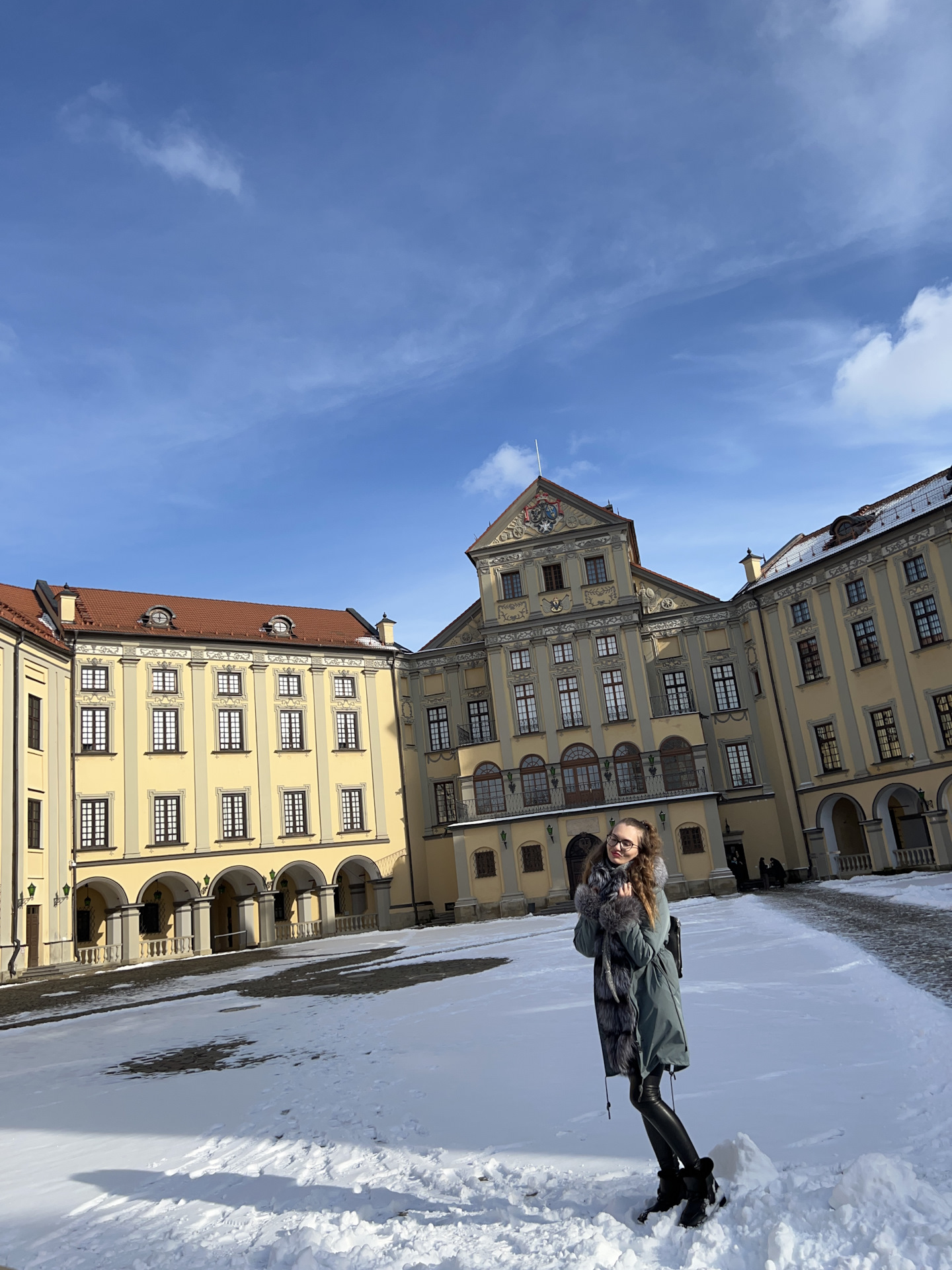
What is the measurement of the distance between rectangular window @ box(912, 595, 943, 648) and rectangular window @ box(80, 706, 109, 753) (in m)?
32.5

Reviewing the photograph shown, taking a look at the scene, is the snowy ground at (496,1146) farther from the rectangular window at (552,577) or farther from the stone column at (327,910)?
the rectangular window at (552,577)

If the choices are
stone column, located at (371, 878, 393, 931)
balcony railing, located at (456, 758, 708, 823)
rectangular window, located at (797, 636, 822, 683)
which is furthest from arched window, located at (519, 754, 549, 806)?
rectangular window, located at (797, 636, 822, 683)

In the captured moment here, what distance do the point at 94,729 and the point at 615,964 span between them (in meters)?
36.0

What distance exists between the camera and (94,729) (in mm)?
36750

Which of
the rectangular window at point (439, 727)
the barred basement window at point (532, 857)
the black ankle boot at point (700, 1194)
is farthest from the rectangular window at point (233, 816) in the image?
the black ankle boot at point (700, 1194)

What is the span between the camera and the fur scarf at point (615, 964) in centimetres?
457

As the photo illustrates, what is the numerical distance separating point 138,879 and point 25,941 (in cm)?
518

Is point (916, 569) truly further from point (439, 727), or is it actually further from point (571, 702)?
point (439, 727)

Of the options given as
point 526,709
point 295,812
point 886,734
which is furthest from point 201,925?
point 886,734

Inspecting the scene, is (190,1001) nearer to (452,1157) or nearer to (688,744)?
(452,1157)

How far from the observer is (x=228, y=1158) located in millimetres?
5961

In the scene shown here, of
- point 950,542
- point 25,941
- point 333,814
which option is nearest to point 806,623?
point 950,542

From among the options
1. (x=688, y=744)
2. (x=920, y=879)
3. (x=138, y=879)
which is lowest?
(x=920, y=879)

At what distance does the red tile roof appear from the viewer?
128ft
